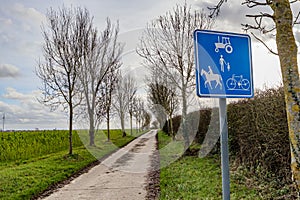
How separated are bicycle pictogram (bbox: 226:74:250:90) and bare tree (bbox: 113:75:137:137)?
1073 inches

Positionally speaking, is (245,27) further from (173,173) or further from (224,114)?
(173,173)

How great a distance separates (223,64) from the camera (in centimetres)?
247

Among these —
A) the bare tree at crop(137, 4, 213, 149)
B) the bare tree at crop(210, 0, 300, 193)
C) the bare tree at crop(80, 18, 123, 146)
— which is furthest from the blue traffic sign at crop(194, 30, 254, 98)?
the bare tree at crop(80, 18, 123, 146)

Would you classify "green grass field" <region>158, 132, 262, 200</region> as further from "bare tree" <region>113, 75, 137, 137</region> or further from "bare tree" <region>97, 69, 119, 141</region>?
"bare tree" <region>113, 75, 137, 137</region>

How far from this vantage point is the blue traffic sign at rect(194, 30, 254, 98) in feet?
7.95

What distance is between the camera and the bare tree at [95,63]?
1838 centimetres

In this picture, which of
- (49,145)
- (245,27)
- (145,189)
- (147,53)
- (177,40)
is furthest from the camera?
(49,145)

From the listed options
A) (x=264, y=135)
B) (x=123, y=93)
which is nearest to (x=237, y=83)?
(x=264, y=135)

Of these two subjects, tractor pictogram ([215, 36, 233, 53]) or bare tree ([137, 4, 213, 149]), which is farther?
bare tree ([137, 4, 213, 149])

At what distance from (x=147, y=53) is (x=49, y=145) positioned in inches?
382

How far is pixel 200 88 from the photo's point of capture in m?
2.40

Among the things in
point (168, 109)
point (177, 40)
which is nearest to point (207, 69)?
point (177, 40)

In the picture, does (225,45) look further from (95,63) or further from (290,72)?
(95,63)

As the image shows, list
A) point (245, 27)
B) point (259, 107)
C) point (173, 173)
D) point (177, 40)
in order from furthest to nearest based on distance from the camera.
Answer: point (177, 40), point (173, 173), point (259, 107), point (245, 27)
